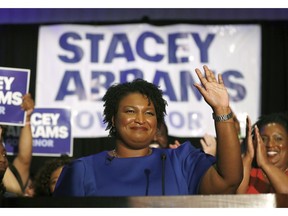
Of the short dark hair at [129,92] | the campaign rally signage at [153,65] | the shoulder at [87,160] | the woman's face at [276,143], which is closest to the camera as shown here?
the shoulder at [87,160]

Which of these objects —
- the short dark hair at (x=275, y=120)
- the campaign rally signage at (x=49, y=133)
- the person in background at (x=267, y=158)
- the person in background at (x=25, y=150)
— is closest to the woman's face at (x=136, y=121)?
the person in background at (x=267, y=158)

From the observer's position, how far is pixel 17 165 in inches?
181

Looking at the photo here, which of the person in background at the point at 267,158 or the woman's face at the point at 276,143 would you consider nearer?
the person in background at the point at 267,158

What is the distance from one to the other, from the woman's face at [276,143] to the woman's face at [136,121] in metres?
1.03

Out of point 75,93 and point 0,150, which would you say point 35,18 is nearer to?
point 75,93

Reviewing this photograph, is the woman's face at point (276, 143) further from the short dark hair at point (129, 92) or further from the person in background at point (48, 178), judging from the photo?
the person in background at point (48, 178)

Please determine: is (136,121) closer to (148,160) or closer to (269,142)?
(148,160)

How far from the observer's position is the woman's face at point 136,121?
7.95 ft

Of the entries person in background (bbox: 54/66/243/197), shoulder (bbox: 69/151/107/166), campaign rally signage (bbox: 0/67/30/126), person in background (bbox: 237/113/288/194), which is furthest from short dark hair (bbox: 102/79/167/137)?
campaign rally signage (bbox: 0/67/30/126)

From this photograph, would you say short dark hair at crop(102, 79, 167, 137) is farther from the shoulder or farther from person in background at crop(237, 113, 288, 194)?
person in background at crop(237, 113, 288, 194)

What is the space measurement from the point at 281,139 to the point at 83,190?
1.42 meters

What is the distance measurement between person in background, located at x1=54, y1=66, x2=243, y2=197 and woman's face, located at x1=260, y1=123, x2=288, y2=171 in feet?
3.20

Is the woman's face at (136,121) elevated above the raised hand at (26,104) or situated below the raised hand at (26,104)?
below

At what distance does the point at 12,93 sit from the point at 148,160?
200 centimetres
